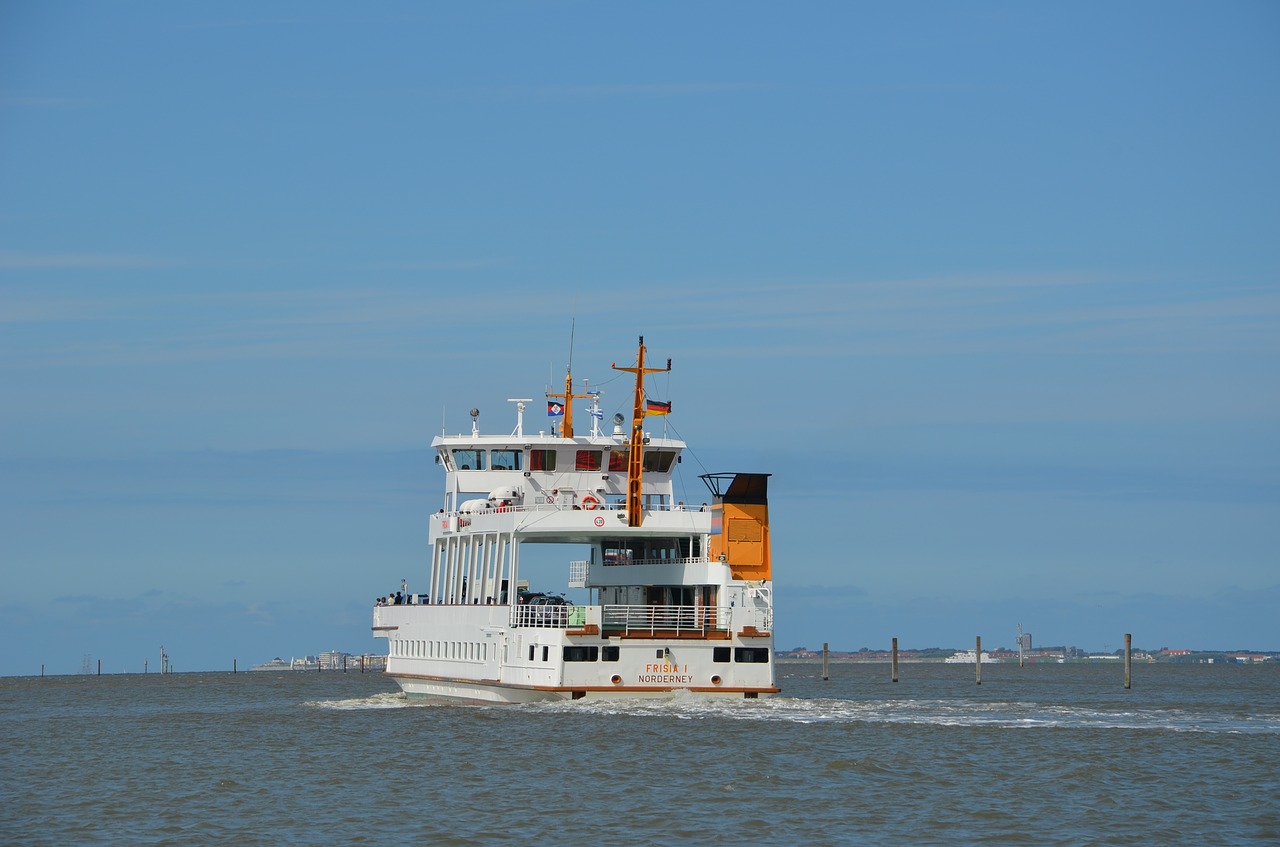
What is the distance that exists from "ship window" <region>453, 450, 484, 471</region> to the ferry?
0.14ft

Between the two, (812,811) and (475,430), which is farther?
(475,430)

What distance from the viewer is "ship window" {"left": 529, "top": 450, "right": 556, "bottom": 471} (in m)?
48.9

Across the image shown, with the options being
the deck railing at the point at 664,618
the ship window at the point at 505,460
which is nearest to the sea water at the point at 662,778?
the deck railing at the point at 664,618

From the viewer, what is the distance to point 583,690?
40.5m

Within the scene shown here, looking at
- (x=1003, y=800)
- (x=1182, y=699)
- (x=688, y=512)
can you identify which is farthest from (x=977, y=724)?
(x=1182, y=699)

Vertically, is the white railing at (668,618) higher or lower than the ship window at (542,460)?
lower

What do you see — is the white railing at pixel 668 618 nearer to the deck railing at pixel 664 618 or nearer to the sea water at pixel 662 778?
the deck railing at pixel 664 618

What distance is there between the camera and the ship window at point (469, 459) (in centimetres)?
5006

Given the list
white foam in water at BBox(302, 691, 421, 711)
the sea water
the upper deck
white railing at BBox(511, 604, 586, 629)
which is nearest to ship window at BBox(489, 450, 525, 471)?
the upper deck

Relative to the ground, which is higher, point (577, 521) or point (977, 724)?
point (577, 521)

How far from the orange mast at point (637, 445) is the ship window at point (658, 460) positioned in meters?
3.10

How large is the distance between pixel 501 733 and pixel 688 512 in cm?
815

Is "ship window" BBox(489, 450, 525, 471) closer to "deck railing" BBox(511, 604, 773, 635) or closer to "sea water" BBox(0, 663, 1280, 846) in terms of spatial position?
"deck railing" BBox(511, 604, 773, 635)

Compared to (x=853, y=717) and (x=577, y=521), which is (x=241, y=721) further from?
(x=853, y=717)
